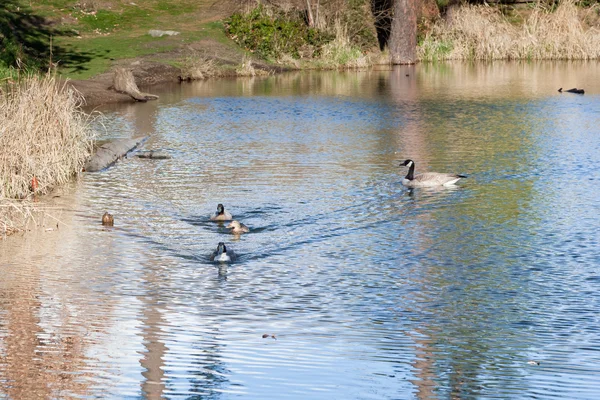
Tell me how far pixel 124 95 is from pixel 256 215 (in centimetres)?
1907

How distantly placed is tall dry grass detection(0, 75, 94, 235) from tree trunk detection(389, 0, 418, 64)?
30.5 meters

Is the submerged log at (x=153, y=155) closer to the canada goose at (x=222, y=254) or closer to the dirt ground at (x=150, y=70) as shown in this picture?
the dirt ground at (x=150, y=70)

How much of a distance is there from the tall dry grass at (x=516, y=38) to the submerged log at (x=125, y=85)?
20.8 meters

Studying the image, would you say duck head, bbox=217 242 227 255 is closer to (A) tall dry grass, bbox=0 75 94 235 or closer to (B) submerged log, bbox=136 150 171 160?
(A) tall dry grass, bbox=0 75 94 235

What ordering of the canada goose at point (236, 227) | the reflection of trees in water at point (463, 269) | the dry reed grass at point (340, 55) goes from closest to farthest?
the reflection of trees in water at point (463, 269) → the canada goose at point (236, 227) → the dry reed grass at point (340, 55)

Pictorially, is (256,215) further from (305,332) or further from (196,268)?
(305,332)

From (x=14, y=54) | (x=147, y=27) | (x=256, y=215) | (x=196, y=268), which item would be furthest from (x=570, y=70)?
(x=196, y=268)

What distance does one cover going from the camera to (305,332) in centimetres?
1128

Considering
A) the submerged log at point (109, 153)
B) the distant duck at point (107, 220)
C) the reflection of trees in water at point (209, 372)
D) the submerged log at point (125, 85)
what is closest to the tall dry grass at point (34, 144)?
the submerged log at point (109, 153)

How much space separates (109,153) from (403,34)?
1148 inches

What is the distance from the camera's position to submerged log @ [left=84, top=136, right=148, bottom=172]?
22828 millimetres

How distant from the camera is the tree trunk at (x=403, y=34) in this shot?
50312mm

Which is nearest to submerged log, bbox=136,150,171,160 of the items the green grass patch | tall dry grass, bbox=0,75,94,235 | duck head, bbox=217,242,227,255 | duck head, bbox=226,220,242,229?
tall dry grass, bbox=0,75,94,235

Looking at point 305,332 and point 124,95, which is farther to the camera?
point 124,95
